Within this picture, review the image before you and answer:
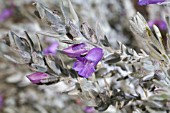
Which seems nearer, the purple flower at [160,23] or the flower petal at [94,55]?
the flower petal at [94,55]

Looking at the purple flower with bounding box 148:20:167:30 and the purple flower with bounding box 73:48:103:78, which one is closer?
the purple flower with bounding box 73:48:103:78

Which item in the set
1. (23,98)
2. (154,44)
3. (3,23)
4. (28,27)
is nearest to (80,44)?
(154,44)

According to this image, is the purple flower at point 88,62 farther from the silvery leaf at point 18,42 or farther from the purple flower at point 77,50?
the silvery leaf at point 18,42

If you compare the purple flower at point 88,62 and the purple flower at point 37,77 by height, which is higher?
the purple flower at point 88,62

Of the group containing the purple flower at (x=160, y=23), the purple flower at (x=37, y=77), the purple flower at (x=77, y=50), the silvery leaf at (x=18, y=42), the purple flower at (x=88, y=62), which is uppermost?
the silvery leaf at (x=18, y=42)

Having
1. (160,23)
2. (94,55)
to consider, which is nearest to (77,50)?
(94,55)

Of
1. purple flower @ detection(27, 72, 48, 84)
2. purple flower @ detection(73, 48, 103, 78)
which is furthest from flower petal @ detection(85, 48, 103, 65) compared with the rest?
purple flower @ detection(27, 72, 48, 84)

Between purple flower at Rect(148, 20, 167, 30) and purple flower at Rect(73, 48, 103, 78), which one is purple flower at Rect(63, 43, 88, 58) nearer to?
purple flower at Rect(73, 48, 103, 78)

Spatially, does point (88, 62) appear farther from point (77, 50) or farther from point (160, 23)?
point (160, 23)

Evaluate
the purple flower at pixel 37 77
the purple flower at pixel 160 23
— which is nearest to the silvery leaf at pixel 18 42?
the purple flower at pixel 37 77

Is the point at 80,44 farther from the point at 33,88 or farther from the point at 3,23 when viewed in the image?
the point at 3,23
